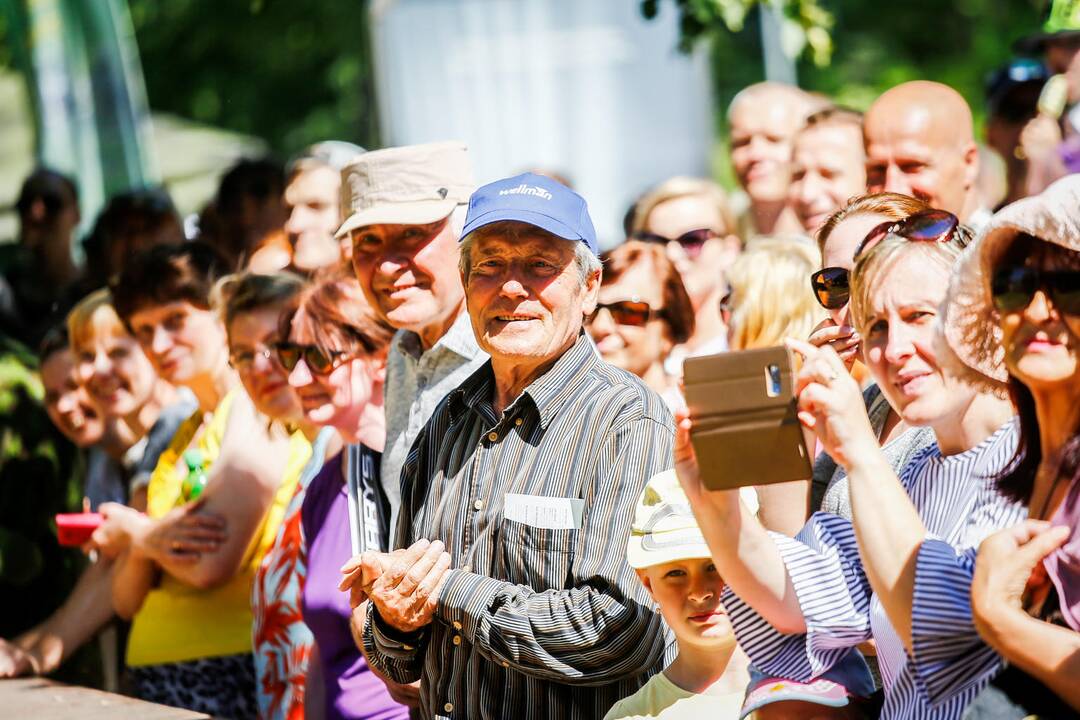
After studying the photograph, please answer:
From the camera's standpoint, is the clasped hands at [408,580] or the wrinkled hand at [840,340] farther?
the wrinkled hand at [840,340]

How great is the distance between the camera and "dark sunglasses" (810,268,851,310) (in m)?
3.32

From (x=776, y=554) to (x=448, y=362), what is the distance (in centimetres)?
139

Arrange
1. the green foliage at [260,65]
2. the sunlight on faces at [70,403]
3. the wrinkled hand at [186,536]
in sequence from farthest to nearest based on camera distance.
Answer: the green foliage at [260,65], the sunlight on faces at [70,403], the wrinkled hand at [186,536]

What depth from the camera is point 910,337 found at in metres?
2.68

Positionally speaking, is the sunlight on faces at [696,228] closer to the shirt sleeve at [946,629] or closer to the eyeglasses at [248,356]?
the eyeglasses at [248,356]

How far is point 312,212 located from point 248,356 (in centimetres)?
124

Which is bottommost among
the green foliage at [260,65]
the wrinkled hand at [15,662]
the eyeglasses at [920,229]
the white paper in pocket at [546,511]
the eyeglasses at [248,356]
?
the wrinkled hand at [15,662]

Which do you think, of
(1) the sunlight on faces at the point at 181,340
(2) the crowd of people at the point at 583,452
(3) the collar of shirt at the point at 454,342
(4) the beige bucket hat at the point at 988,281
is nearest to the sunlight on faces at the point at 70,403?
(2) the crowd of people at the point at 583,452

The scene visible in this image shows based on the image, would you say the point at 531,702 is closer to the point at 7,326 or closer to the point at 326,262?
the point at 326,262

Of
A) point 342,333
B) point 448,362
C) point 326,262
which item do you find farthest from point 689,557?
point 326,262

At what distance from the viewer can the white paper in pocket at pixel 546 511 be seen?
2992mm

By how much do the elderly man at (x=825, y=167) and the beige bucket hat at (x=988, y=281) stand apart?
254cm

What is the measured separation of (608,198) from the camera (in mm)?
11766

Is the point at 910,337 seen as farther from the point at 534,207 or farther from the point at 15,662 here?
the point at 15,662
